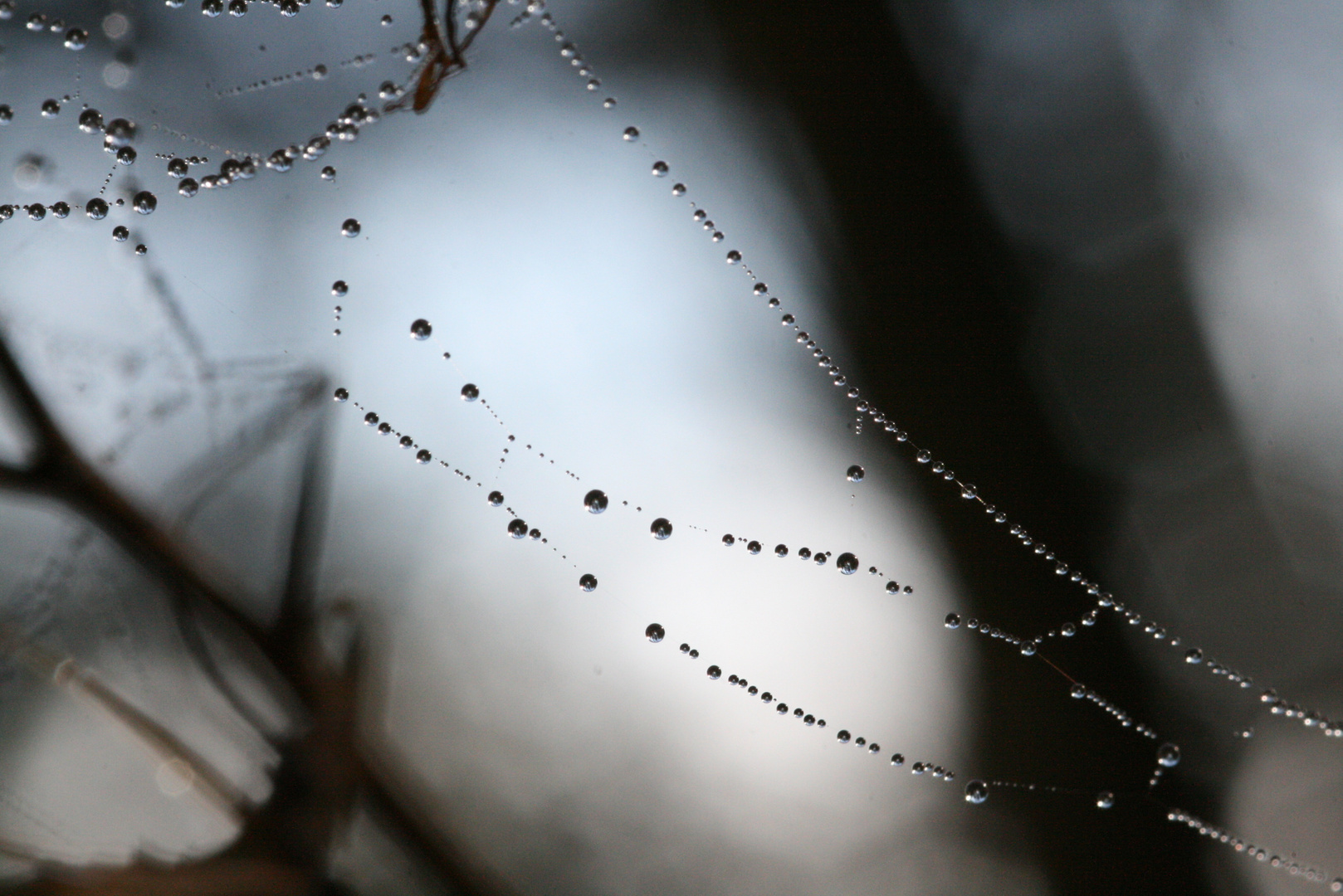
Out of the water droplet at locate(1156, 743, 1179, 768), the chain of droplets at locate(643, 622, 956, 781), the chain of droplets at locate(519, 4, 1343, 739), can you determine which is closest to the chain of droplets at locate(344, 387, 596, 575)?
the chain of droplets at locate(643, 622, 956, 781)

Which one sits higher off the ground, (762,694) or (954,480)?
(954,480)

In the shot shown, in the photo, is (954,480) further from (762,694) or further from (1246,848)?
(1246,848)

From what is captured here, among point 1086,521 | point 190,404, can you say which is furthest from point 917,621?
point 190,404

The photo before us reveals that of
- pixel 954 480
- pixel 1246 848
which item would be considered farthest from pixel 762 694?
pixel 1246 848
